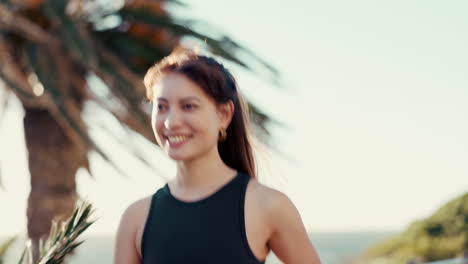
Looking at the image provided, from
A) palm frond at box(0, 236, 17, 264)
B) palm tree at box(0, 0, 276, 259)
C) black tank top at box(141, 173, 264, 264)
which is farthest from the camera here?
palm tree at box(0, 0, 276, 259)

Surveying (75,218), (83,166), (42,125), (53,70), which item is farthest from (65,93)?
(75,218)

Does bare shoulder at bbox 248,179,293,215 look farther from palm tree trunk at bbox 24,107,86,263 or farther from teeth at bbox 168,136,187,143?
palm tree trunk at bbox 24,107,86,263

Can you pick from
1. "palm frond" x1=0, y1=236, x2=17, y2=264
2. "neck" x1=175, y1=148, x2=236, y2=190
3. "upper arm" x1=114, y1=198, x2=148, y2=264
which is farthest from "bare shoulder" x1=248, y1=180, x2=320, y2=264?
"palm frond" x1=0, y1=236, x2=17, y2=264

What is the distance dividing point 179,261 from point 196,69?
495 millimetres

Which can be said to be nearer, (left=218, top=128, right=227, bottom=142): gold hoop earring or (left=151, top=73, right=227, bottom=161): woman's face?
(left=151, top=73, right=227, bottom=161): woman's face

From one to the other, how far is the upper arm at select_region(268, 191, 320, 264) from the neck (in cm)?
17

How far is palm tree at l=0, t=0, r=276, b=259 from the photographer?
20.8 feet

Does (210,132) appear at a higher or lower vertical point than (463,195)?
lower

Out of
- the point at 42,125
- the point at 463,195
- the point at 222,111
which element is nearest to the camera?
the point at 222,111

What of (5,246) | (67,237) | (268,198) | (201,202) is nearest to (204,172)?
(201,202)

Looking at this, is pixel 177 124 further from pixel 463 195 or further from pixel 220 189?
pixel 463 195

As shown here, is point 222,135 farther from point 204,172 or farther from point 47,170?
point 47,170

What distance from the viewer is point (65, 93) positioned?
6242 mm

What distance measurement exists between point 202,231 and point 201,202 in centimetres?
8
